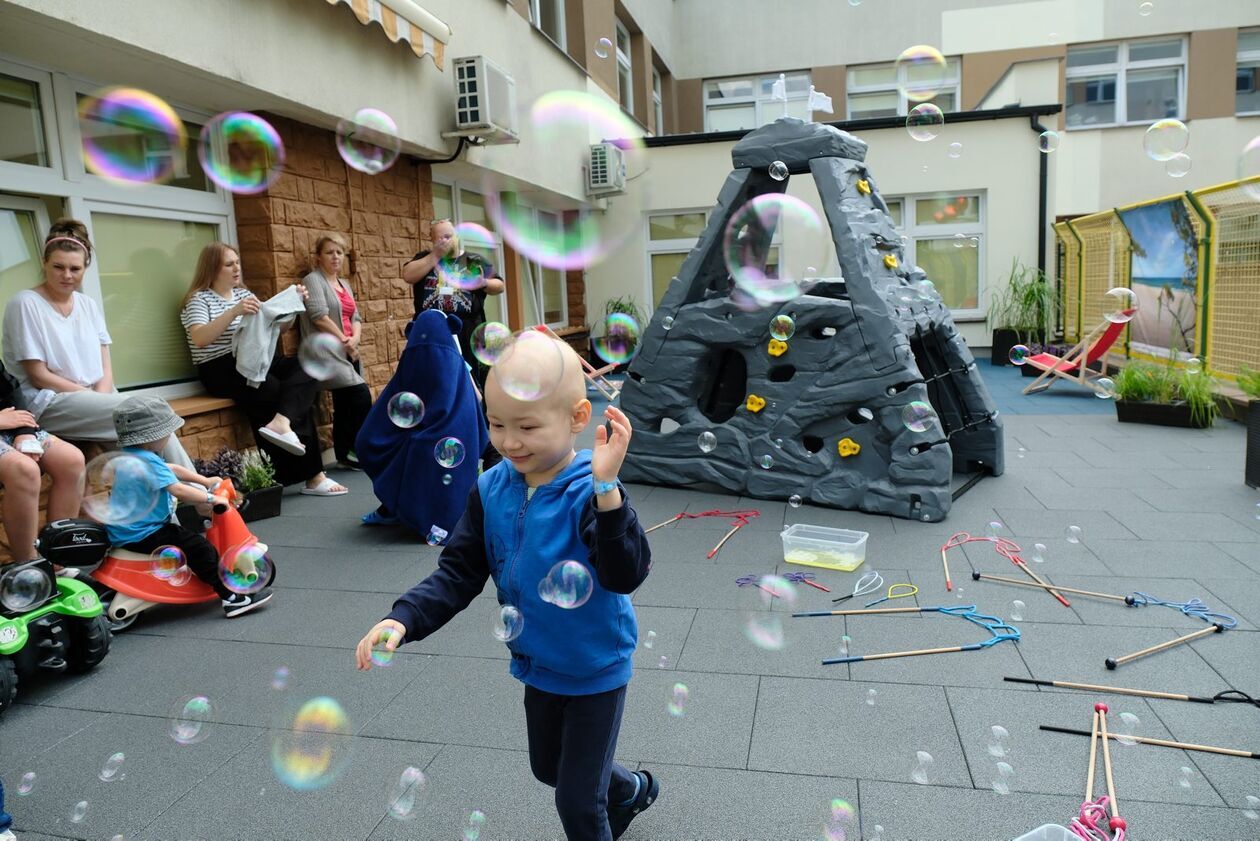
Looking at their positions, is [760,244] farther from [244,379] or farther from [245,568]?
[245,568]

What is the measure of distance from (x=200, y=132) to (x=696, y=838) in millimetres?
5629

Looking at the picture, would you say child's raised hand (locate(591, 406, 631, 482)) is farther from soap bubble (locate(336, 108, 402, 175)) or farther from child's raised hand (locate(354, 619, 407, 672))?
soap bubble (locate(336, 108, 402, 175))

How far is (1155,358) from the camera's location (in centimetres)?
973

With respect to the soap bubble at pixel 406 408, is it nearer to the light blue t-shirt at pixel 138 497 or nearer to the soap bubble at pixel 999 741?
the light blue t-shirt at pixel 138 497

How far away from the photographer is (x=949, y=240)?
43.4 ft

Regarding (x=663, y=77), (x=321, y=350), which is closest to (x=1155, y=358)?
(x=321, y=350)

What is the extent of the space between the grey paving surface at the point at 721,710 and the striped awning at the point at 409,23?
3687 mm

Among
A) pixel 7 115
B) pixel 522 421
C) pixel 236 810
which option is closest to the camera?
pixel 522 421

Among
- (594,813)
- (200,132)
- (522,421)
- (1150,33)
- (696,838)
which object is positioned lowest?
(696,838)

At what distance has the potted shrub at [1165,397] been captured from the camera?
7.62 m

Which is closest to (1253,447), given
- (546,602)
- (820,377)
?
(820,377)

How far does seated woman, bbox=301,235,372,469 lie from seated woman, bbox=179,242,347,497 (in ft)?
0.92

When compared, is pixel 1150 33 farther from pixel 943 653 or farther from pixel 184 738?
pixel 184 738

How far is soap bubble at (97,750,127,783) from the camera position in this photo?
2498mm
